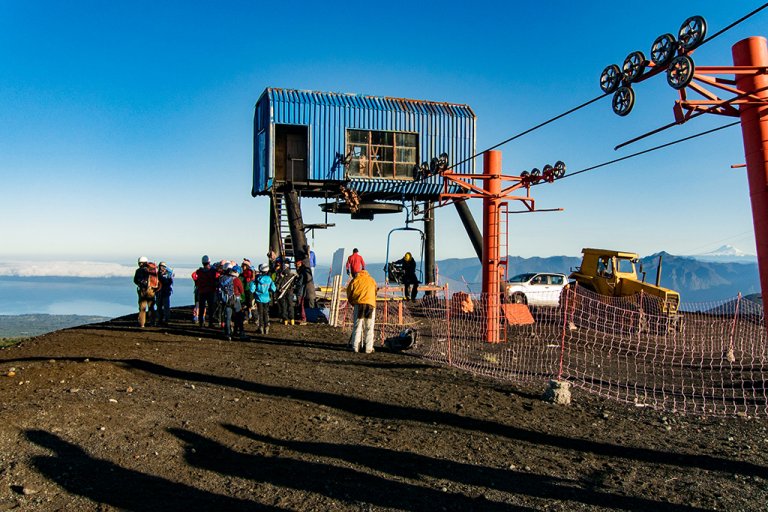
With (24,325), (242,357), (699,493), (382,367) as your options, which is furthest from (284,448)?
(24,325)

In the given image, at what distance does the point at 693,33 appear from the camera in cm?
754

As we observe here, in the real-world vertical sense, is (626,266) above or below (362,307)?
above

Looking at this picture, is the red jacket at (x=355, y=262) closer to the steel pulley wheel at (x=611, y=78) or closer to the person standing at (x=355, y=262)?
the person standing at (x=355, y=262)

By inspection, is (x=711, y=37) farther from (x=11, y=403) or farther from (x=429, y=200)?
(x=429, y=200)

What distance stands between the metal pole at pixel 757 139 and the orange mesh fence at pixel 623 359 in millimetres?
3149

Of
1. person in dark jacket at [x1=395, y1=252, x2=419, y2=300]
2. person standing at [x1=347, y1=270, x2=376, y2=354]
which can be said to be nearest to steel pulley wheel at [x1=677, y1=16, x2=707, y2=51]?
person standing at [x1=347, y1=270, x2=376, y2=354]

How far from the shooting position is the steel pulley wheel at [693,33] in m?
7.39

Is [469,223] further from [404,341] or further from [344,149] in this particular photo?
[404,341]

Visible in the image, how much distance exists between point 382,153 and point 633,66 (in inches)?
721

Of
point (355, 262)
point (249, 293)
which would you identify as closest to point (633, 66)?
point (355, 262)

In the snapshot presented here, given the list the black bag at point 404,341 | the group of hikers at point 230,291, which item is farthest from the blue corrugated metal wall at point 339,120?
the black bag at point 404,341

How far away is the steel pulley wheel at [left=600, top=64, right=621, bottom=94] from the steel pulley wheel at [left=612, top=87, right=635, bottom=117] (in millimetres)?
136

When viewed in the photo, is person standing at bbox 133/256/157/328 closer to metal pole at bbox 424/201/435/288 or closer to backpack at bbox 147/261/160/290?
backpack at bbox 147/261/160/290

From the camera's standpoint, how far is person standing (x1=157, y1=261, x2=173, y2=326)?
687 inches
